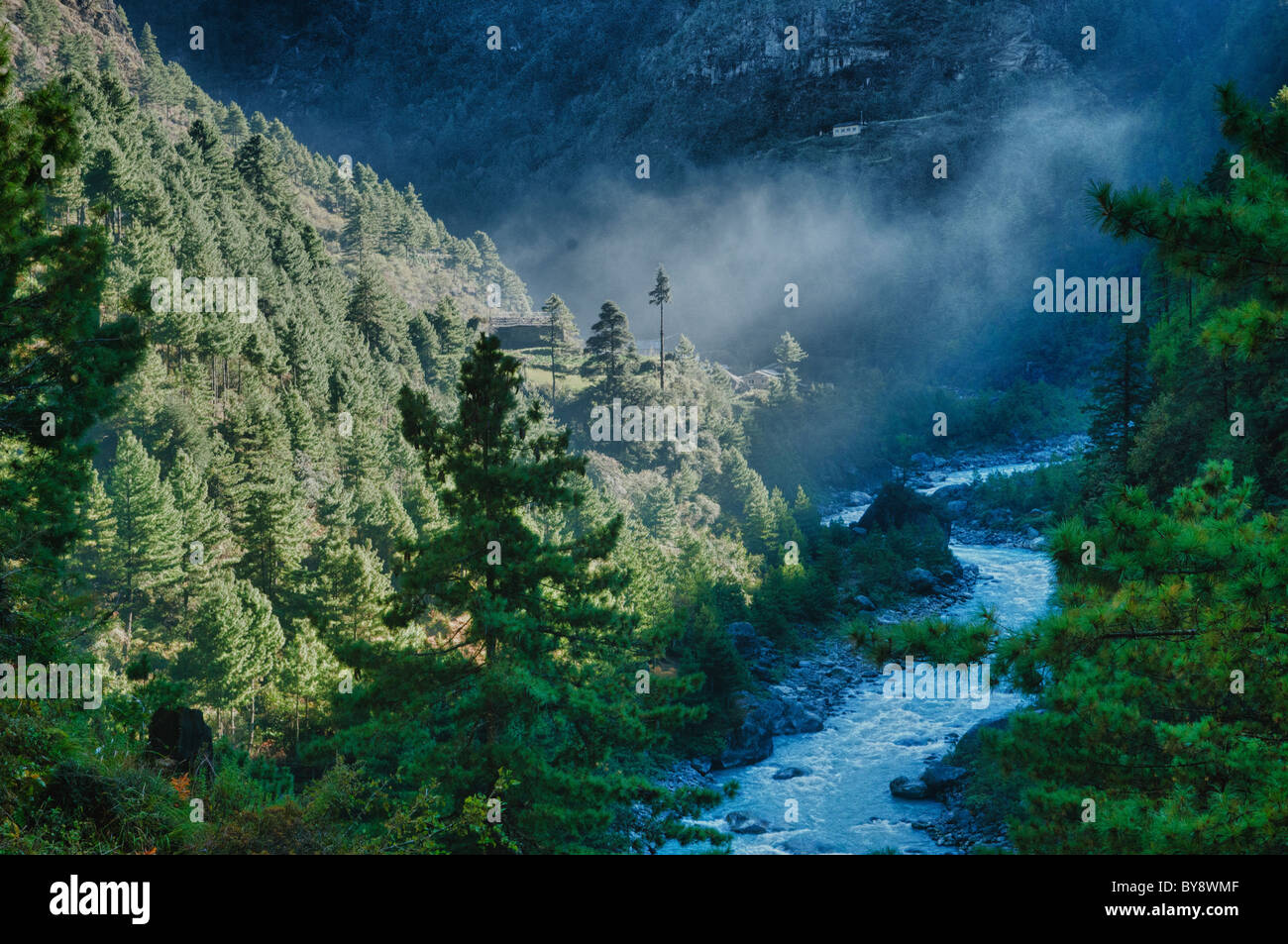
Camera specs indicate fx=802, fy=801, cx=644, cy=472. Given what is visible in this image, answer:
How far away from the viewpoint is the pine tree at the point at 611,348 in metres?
71.6

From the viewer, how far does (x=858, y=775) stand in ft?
102

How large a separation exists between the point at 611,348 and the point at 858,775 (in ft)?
158

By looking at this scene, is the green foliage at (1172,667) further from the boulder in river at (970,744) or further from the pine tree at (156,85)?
the pine tree at (156,85)

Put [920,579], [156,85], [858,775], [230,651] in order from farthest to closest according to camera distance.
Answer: [156,85] → [920,579] → [858,775] → [230,651]

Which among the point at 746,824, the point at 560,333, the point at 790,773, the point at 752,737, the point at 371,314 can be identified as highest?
the point at 560,333

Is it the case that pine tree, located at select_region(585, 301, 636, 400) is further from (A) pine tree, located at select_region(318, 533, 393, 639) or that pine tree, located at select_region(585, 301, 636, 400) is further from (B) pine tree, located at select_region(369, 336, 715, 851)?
(B) pine tree, located at select_region(369, 336, 715, 851)

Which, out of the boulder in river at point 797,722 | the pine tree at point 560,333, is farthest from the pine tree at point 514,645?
the pine tree at point 560,333

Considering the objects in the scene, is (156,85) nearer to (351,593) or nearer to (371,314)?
(371,314)

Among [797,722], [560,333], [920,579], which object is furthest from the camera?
[560,333]

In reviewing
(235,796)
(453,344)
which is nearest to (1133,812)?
(235,796)

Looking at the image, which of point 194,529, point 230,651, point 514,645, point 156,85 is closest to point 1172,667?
point 514,645

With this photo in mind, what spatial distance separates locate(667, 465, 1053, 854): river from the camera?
26.0 metres

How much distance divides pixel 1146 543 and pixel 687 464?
201 feet

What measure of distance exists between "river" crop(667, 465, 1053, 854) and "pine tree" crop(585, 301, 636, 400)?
126 feet
